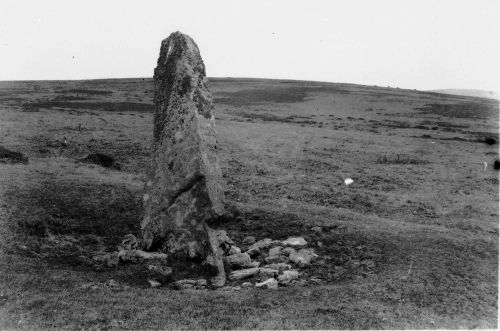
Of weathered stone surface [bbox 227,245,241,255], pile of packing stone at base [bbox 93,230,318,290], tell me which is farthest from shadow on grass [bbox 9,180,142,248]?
weathered stone surface [bbox 227,245,241,255]

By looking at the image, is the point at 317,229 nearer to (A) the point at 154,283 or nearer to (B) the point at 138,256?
(B) the point at 138,256

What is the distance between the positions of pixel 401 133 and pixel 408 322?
3385cm

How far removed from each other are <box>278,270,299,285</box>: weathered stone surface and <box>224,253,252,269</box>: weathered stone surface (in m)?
1.21

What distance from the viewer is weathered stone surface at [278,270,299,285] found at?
Result: 1087cm

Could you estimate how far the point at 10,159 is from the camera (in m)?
20.9

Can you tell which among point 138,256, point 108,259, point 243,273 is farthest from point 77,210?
point 243,273

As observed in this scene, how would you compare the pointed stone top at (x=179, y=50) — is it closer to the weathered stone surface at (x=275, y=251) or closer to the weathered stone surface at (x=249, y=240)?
the weathered stone surface at (x=249, y=240)

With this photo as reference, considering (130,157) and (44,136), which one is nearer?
(130,157)

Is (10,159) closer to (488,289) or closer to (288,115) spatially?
(488,289)

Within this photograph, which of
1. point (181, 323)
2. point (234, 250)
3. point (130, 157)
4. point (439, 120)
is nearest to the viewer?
point (181, 323)

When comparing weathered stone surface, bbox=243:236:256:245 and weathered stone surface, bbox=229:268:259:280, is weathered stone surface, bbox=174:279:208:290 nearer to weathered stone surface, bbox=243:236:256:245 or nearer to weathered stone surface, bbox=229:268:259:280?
weathered stone surface, bbox=229:268:259:280

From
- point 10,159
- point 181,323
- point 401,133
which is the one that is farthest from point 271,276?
point 401,133

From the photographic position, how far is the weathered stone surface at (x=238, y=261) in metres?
12.0

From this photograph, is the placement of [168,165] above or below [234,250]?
above
